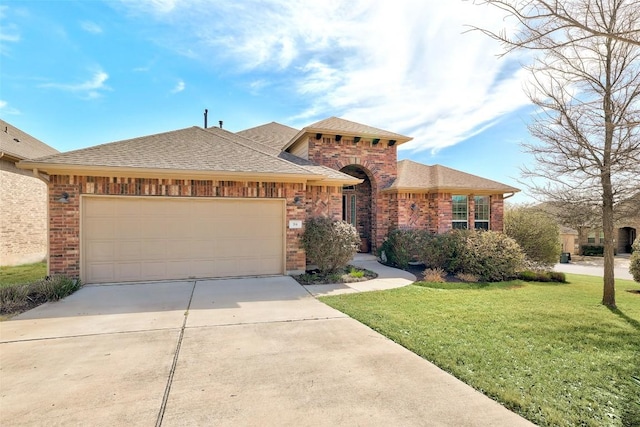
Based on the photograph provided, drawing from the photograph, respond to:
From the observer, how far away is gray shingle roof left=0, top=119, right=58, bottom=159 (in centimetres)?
1175

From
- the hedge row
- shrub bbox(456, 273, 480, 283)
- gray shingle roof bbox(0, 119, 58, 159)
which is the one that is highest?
gray shingle roof bbox(0, 119, 58, 159)

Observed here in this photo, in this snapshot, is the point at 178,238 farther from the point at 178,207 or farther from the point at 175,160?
the point at 175,160

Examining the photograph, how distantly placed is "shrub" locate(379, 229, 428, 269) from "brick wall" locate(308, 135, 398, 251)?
1.74 meters

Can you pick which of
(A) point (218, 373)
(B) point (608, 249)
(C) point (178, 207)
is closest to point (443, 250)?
(B) point (608, 249)

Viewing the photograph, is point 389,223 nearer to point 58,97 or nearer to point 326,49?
point 326,49

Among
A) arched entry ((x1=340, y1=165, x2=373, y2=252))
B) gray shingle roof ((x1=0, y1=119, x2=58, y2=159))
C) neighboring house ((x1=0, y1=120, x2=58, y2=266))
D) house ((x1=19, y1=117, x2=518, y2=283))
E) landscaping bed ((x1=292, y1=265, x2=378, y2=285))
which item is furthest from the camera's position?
arched entry ((x1=340, y1=165, x2=373, y2=252))

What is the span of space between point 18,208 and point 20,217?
361 millimetres

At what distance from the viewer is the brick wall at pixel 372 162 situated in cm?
1336

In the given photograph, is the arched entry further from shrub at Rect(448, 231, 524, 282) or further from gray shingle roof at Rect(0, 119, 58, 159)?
gray shingle roof at Rect(0, 119, 58, 159)

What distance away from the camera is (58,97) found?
11.4 metres

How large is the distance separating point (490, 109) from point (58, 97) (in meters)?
15.5

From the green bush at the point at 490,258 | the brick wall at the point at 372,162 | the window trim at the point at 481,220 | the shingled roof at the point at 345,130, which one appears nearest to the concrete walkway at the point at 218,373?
the green bush at the point at 490,258

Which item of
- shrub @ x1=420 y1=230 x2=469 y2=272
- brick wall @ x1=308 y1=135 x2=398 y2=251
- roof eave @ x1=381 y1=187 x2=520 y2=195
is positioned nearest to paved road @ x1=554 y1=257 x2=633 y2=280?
roof eave @ x1=381 y1=187 x2=520 y2=195

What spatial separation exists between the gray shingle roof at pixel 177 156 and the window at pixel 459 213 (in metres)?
7.79
